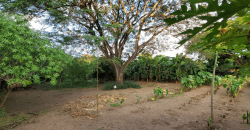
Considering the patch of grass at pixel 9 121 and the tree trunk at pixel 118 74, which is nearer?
the patch of grass at pixel 9 121

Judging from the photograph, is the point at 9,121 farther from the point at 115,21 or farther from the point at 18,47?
the point at 115,21

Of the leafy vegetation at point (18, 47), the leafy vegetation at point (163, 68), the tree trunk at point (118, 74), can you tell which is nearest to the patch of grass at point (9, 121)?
the leafy vegetation at point (18, 47)

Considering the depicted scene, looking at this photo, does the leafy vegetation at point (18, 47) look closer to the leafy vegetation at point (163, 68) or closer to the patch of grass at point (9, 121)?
the patch of grass at point (9, 121)

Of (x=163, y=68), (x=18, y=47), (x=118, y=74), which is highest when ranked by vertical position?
(x=18, y=47)

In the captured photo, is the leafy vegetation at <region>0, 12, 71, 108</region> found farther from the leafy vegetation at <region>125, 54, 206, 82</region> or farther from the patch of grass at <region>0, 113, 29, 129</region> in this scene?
the leafy vegetation at <region>125, 54, 206, 82</region>

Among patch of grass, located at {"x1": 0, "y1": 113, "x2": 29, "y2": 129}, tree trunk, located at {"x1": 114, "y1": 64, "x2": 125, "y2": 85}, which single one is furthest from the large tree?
patch of grass, located at {"x1": 0, "y1": 113, "x2": 29, "y2": 129}

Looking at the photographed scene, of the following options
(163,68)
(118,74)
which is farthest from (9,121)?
(163,68)

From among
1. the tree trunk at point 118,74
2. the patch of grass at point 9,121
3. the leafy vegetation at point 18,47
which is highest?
the leafy vegetation at point 18,47

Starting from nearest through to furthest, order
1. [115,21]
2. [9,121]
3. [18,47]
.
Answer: [18,47]
[9,121]
[115,21]

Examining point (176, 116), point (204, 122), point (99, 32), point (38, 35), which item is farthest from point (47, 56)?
point (99, 32)

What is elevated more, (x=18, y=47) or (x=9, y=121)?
(x=18, y=47)

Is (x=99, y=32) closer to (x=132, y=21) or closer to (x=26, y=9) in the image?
(x=132, y=21)

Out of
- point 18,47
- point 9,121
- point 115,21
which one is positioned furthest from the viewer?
point 115,21

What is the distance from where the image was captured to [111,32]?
7.28 meters
